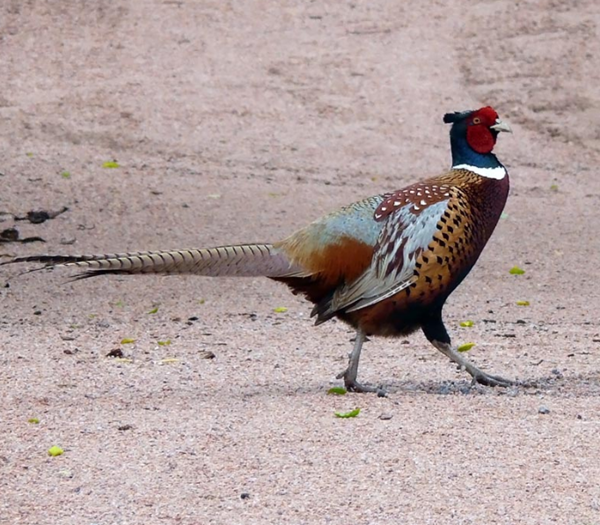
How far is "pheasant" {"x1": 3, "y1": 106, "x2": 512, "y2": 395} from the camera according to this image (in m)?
5.23

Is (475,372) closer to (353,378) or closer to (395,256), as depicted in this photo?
Result: (353,378)

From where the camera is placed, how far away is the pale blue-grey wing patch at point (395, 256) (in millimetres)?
5234

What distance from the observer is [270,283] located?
322 inches

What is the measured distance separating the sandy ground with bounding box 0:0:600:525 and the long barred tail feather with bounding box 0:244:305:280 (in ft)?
1.79

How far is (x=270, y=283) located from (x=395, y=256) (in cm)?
299

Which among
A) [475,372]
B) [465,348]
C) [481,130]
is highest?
[481,130]

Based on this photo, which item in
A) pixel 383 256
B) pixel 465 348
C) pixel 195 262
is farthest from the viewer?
pixel 465 348

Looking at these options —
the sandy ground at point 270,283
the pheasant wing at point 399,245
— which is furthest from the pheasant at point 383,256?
the sandy ground at point 270,283

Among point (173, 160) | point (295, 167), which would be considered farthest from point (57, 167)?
point (295, 167)

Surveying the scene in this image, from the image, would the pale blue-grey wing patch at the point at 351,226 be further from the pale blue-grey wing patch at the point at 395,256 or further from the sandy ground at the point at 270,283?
the sandy ground at the point at 270,283

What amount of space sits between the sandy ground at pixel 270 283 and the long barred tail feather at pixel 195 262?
55 centimetres

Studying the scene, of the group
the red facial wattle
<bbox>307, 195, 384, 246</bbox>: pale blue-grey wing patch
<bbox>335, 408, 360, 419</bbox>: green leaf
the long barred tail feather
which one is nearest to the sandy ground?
<bbox>335, 408, 360, 419</bbox>: green leaf

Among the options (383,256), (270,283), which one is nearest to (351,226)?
(383,256)

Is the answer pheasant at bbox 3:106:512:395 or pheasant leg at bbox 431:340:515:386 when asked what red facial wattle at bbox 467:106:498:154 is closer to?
pheasant at bbox 3:106:512:395
